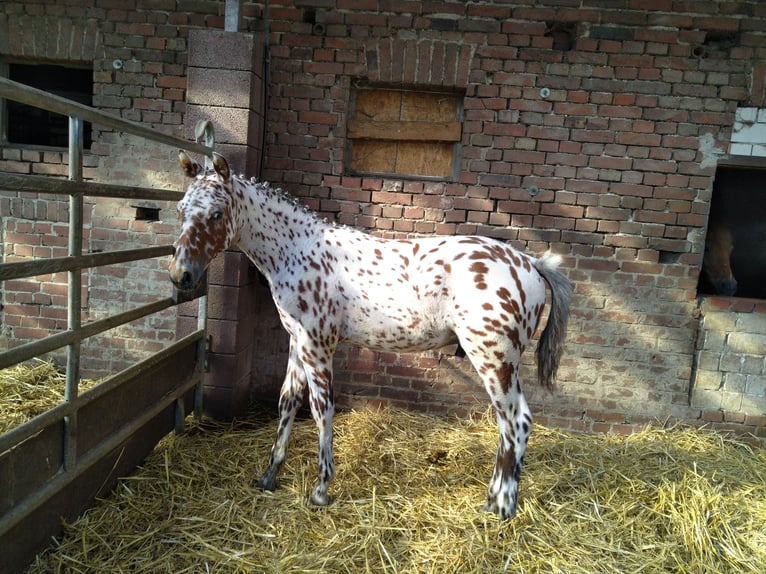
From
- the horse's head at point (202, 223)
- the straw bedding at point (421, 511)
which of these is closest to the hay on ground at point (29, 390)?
the straw bedding at point (421, 511)

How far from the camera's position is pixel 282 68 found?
12.6 feet

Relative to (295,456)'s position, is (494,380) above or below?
above

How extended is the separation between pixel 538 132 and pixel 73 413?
3.43 metres

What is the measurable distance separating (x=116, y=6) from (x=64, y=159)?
1.26 m

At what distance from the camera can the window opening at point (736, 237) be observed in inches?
156

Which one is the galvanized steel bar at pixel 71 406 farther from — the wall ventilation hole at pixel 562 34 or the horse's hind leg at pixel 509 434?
the wall ventilation hole at pixel 562 34

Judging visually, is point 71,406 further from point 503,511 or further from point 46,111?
point 46,111

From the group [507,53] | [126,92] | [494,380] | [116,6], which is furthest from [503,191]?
[116,6]

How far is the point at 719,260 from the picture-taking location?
13.1ft

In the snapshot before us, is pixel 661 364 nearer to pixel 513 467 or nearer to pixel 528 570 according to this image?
pixel 513 467

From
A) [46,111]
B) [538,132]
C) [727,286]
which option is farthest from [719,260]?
[46,111]

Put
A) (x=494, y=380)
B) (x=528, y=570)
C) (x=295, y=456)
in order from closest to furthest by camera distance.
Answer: (x=528, y=570), (x=494, y=380), (x=295, y=456)

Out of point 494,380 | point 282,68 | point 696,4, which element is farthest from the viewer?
point 282,68

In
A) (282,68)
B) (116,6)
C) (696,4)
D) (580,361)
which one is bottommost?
(580,361)
